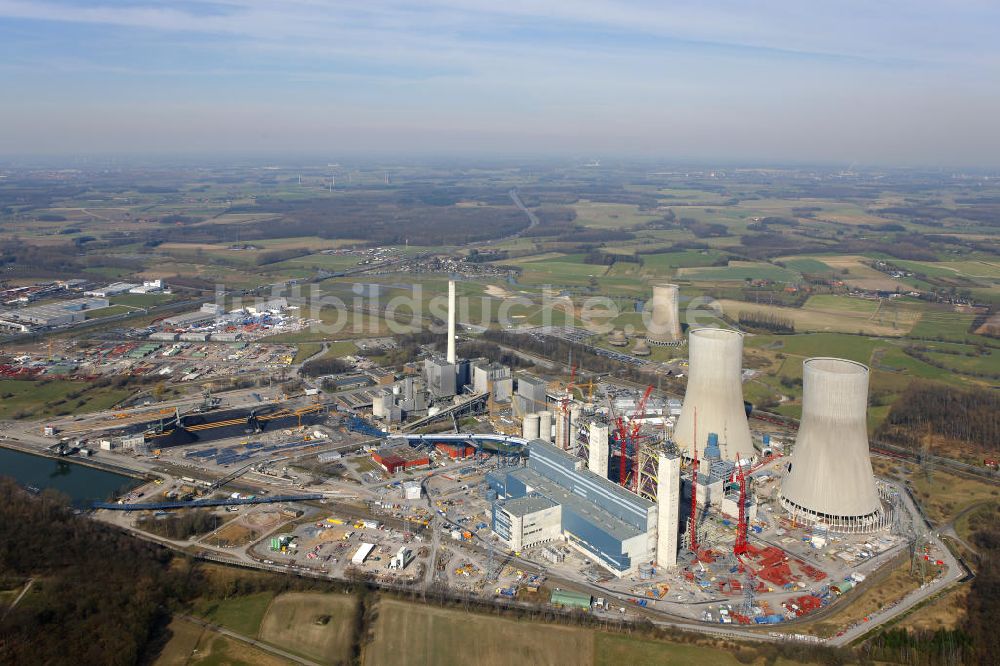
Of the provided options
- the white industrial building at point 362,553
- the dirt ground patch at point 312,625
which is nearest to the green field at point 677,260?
the white industrial building at point 362,553

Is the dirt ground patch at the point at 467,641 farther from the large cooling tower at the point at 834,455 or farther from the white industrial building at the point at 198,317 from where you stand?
the white industrial building at the point at 198,317

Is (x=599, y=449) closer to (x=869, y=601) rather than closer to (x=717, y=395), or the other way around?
(x=717, y=395)

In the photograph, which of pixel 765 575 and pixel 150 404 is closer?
pixel 765 575

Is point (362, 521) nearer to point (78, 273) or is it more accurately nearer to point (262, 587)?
point (262, 587)

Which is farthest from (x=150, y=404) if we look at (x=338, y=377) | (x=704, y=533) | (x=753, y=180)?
(x=753, y=180)

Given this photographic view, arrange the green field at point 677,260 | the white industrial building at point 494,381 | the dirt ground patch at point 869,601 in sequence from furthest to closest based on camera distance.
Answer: the green field at point 677,260 < the white industrial building at point 494,381 < the dirt ground patch at point 869,601

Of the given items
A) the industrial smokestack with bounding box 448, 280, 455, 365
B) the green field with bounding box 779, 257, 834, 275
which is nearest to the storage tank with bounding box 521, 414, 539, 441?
the industrial smokestack with bounding box 448, 280, 455, 365

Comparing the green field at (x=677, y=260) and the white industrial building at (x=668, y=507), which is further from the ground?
the green field at (x=677, y=260)
